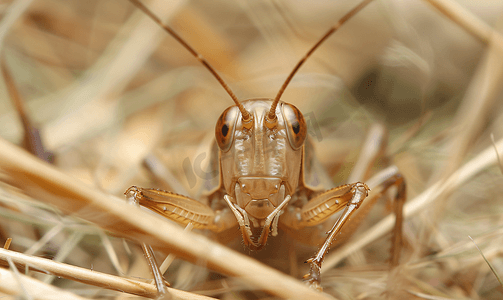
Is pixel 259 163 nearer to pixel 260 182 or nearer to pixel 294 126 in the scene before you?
pixel 260 182

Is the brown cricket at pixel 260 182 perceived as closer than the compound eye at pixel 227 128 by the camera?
Yes

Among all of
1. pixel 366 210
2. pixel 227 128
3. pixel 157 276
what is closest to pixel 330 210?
pixel 366 210

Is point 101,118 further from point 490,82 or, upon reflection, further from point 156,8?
point 490,82

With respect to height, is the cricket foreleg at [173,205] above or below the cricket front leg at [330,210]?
above

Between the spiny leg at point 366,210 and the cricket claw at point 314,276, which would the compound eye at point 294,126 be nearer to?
the spiny leg at point 366,210

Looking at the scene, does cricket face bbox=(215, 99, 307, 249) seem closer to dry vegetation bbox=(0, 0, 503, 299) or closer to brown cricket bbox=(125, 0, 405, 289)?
brown cricket bbox=(125, 0, 405, 289)

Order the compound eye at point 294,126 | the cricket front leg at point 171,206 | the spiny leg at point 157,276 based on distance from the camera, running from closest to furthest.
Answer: the spiny leg at point 157,276
the cricket front leg at point 171,206
the compound eye at point 294,126

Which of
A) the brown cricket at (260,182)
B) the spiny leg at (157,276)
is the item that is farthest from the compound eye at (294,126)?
the spiny leg at (157,276)
